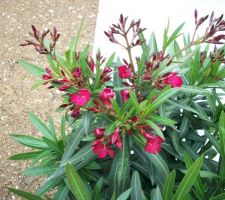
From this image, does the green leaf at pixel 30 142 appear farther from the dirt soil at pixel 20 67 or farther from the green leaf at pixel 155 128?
the dirt soil at pixel 20 67

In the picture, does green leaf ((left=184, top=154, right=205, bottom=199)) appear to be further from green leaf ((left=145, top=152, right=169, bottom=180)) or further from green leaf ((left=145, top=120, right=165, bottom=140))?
green leaf ((left=145, top=120, right=165, bottom=140))

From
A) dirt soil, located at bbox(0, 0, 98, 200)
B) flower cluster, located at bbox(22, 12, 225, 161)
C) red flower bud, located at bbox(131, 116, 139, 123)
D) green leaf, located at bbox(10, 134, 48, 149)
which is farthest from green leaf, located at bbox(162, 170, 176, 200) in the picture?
dirt soil, located at bbox(0, 0, 98, 200)

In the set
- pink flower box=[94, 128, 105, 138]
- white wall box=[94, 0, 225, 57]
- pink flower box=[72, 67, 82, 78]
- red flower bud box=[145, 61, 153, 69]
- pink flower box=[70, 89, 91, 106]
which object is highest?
white wall box=[94, 0, 225, 57]

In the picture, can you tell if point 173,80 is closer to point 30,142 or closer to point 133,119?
point 133,119

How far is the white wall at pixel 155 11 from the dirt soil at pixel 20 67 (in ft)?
0.59

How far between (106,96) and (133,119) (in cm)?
14

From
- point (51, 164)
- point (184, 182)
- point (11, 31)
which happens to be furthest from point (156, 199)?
point (11, 31)

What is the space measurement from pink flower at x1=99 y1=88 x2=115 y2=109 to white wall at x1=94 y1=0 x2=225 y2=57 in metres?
2.79

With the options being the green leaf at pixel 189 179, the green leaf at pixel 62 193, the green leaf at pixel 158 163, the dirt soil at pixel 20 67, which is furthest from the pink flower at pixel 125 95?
the dirt soil at pixel 20 67

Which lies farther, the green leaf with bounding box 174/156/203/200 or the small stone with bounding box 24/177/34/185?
the small stone with bounding box 24/177/34/185

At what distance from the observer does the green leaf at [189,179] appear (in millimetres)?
1315

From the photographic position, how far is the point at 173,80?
4.88ft

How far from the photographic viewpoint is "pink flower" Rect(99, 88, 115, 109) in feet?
4.63

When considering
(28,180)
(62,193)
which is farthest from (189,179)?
(28,180)
